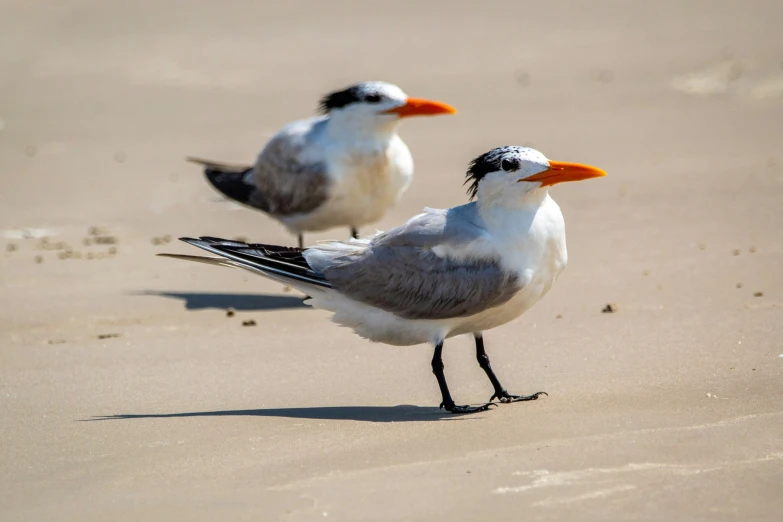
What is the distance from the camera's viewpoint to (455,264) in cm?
550

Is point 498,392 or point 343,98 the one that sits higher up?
point 343,98

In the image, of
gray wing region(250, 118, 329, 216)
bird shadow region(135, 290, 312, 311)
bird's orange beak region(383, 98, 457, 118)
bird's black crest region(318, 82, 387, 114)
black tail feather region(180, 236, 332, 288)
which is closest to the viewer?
black tail feather region(180, 236, 332, 288)

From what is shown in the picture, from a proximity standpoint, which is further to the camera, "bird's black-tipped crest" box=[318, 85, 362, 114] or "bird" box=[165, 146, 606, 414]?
"bird's black-tipped crest" box=[318, 85, 362, 114]

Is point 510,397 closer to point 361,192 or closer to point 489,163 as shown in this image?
point 489,163

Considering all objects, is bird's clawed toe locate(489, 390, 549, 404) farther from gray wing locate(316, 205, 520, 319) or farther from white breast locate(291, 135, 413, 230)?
white breast locate(291, 135, 413, 230)

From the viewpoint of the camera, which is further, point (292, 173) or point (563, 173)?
point (292, 173)

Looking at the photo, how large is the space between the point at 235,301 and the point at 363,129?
1.64 meters

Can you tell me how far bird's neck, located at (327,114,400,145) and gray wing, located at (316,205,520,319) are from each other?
2928 millimetres

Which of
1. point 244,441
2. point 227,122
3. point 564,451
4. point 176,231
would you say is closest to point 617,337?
point 564,451

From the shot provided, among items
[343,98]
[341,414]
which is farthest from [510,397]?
[343,98]

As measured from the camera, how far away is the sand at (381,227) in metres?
4.44

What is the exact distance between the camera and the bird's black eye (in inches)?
217

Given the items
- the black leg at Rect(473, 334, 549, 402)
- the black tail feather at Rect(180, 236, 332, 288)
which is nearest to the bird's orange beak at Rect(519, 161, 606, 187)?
the black leg at Rect(473, 334, 549, 402)

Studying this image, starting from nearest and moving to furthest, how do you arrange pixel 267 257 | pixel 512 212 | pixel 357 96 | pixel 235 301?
1. pixel 512 212
2. pixel 267 257
3. pixel 235 301
4. pixel 357 96
